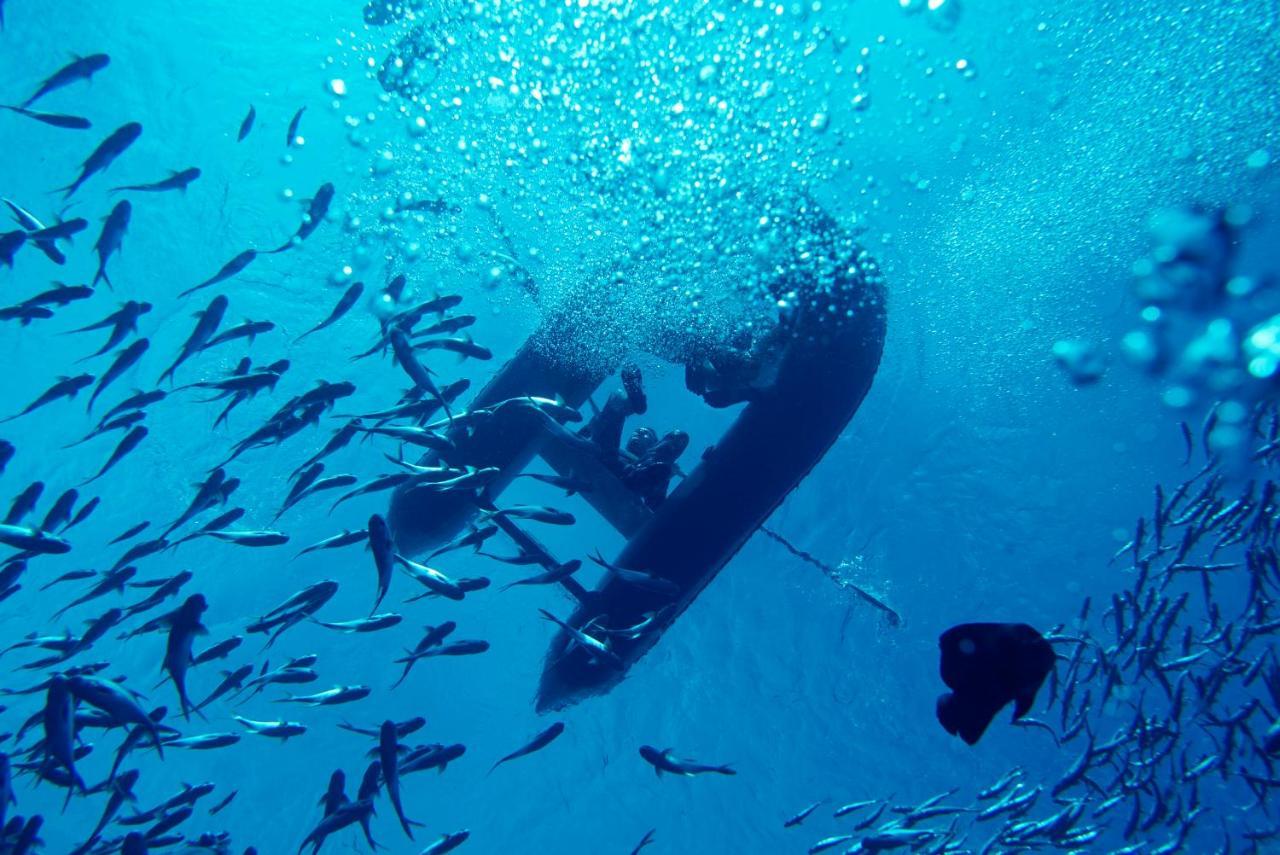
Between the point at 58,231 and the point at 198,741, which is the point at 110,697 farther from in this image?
the point at 58,231

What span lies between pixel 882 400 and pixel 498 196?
12560 millimetres

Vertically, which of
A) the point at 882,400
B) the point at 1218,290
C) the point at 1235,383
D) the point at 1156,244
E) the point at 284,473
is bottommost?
the point at 284,473

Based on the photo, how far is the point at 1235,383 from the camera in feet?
27.3

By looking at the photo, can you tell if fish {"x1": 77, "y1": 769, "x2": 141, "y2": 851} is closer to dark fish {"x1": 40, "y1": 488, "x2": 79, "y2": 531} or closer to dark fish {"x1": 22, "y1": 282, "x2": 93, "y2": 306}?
dark fish {"x1": 40, "y1": 488, "x2": 79, "y2": 531}

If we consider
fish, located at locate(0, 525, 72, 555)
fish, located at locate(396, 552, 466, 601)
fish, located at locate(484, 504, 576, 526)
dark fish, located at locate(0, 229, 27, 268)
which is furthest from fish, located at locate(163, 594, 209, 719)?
dark fish, located at locate(0, 229, 27, 268)

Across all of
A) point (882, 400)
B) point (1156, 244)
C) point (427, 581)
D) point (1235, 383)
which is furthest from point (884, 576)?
point (427, 581)

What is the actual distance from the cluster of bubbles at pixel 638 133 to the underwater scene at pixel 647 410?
73mm

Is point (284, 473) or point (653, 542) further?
point (284, 473)

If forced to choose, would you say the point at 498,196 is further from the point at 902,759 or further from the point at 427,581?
the point at 902,759

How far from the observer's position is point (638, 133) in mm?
9750

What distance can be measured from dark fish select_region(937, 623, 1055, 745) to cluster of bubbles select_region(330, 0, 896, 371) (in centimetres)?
509

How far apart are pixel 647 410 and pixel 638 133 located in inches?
274

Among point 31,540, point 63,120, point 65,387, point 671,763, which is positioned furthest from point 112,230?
point 671,763

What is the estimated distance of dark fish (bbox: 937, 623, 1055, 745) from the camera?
312 cm
